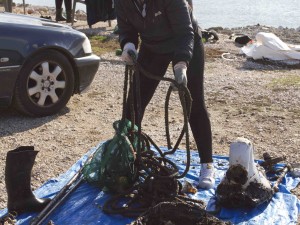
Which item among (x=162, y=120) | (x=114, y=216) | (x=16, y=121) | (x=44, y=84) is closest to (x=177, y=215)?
(x=114, y=216)

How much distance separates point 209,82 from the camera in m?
8.48

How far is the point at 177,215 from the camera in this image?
3.71m

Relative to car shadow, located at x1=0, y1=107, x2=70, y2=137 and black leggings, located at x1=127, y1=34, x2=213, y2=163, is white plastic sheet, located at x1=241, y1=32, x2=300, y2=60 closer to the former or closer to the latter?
car shadow, located at x1=0, y1=107, x2=70, y2=137

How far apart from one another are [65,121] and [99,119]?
43 cm

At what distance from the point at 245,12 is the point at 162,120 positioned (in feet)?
58.4

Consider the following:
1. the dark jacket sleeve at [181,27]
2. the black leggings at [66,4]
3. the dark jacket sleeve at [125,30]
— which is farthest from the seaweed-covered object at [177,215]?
the black leggings at [66,4]

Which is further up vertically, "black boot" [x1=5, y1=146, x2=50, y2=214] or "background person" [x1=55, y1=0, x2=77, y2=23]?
"black boot" [x1=5, y1=146, x2=50, y2=214]

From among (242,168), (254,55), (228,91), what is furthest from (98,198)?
(254,55)

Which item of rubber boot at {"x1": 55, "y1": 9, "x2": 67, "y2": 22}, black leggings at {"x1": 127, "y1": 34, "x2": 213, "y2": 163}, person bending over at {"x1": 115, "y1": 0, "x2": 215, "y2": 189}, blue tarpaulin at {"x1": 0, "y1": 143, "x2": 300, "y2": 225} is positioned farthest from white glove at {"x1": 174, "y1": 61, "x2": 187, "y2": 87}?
rubber boot at {"x1": 55, "y1": 9, "x2": 67, "y2": 22}

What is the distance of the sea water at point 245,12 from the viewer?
64.1 ft

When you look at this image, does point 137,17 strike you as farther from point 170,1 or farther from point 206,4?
point 206,4

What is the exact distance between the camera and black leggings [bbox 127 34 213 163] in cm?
429

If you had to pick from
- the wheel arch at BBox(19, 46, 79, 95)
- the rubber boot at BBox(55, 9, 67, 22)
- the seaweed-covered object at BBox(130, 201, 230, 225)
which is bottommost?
the rubber boot at BBox(55, 9, 67, 22)

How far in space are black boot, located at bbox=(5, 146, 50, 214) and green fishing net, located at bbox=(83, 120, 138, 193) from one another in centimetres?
59
